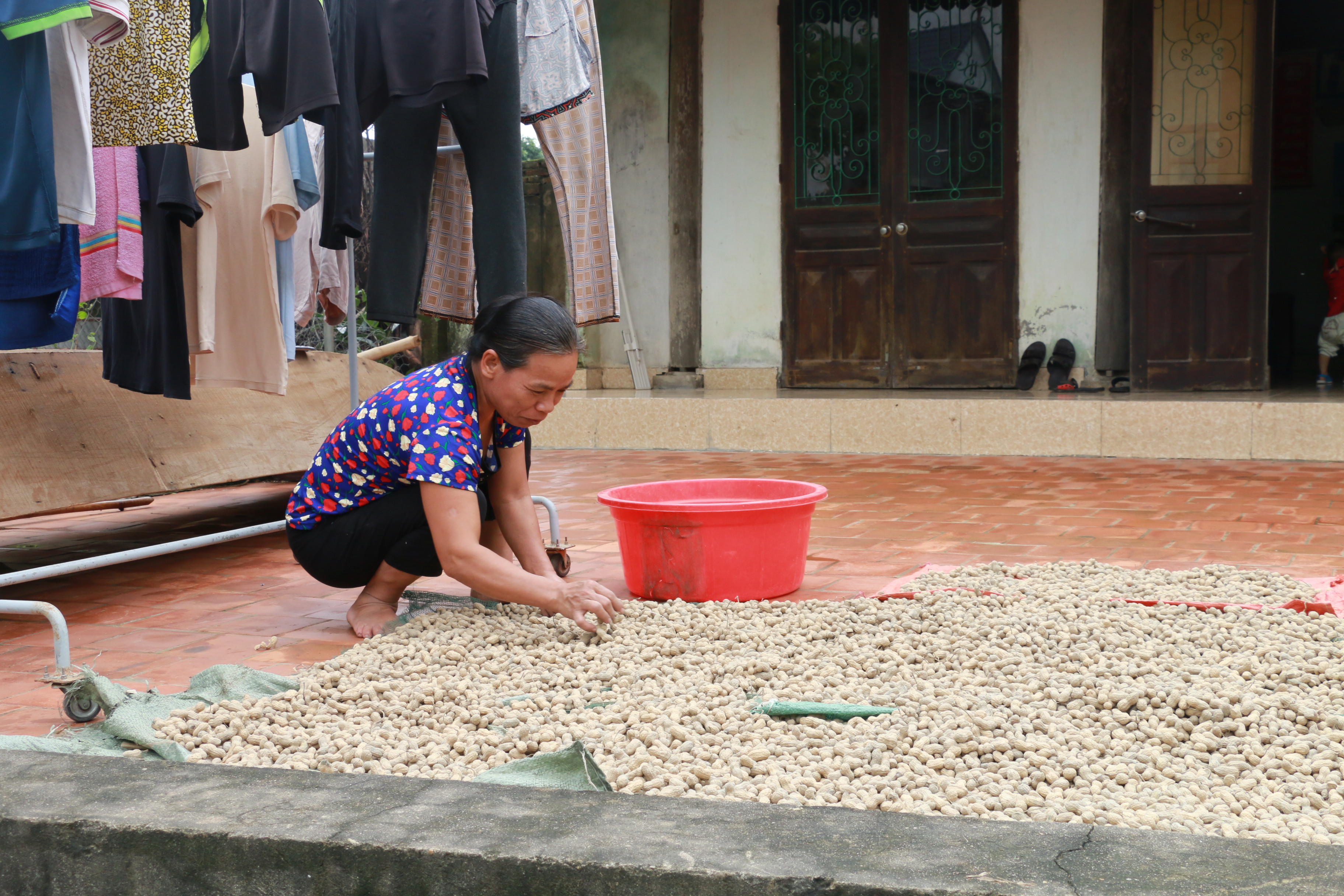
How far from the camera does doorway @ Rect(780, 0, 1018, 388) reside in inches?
284

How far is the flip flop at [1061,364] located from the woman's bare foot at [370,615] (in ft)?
17.1

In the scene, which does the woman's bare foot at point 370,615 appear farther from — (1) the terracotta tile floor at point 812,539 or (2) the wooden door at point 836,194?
(2) the wooden door at point 836,194

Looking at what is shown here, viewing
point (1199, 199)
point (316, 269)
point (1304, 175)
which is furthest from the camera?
point (1304, 175)

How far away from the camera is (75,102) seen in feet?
7.66

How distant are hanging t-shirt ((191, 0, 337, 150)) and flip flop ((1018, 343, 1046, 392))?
530 centimetres

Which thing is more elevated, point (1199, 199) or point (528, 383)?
point (1199, 199)

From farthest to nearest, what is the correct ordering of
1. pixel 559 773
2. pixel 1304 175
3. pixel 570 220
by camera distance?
pixel 1304 175
pixel 570 220
pixel 559 773

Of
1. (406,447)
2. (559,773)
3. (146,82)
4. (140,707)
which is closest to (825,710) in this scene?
(559,773)

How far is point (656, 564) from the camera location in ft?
9.33

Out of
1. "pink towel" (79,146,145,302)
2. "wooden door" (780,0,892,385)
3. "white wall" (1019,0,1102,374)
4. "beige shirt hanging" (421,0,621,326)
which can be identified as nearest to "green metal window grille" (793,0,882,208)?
"wooden door" (780,0,892,385)

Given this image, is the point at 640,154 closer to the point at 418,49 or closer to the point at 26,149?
the point at 418,49

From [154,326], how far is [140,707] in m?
1.48

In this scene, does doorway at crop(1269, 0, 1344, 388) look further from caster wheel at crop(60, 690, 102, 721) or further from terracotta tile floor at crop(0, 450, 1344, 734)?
caster wheel at crop(60, 690, 102, 721)

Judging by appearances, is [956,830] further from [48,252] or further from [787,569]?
[48,252]
